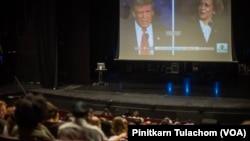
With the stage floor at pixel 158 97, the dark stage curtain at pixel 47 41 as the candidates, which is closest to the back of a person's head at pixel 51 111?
the stage floor at pixel 158 97

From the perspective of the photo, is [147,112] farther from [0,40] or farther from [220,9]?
[0,40]

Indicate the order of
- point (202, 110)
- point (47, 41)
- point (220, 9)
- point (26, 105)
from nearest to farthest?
1. point (26, 105)
2. point (202, 110)
3. point (220, 9)
4. point (47, 41)

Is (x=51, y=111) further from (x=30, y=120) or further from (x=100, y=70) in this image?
(x=100, y=70)

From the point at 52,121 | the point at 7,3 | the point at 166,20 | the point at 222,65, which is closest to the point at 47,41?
the point at 7,3

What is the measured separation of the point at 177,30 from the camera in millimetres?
8719

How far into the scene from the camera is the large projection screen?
843cm

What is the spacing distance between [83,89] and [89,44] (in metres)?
1.27

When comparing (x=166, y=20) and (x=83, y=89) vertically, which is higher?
(x=166, y=20)

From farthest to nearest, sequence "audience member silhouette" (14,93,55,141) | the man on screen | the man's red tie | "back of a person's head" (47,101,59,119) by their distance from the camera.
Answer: the man's red tie
the man on screen
"back of a person's head" (47,101,59,119)
"audience member silhouette" (14,93,55,141)

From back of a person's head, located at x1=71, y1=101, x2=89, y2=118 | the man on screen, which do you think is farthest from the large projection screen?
back of a person's head, located at x1=71, y1=101, x2=89, y2=118

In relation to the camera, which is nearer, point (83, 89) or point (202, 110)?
point (202, 110)

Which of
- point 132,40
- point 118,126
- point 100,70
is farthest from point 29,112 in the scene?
point 132,40

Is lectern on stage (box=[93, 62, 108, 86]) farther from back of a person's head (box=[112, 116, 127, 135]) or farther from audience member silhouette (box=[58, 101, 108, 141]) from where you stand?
audience member silhouette (box=[58, 101, 108, 141])

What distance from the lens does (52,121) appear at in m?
3.50
